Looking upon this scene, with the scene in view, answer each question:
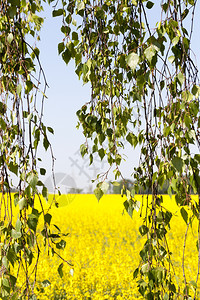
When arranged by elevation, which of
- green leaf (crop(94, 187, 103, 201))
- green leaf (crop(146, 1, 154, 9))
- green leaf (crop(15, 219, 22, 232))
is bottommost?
green leaf (crop(15, 219, 22, 232))

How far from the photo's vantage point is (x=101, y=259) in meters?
6.16

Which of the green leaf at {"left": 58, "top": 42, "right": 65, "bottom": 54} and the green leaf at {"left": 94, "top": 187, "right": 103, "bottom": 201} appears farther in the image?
the green leaf at {"left": 58, "top": 42, "right": 65, "bottom": 54}

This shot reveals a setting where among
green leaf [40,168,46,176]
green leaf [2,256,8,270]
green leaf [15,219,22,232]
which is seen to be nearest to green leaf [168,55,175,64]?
green leaf [40,168,46,176]

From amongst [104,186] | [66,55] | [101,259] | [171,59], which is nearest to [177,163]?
[104,186]

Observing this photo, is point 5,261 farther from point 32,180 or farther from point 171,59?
point 171,59

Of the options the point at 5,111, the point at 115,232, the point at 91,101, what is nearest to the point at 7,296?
the point at 5,111

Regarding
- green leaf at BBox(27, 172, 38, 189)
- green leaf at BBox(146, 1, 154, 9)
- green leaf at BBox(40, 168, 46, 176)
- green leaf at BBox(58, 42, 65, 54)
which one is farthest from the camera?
green leaf at BBox(146, 1, 154, 9)

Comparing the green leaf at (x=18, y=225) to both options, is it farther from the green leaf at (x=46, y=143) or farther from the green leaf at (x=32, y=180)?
the green leaf at (x=46, y=143)

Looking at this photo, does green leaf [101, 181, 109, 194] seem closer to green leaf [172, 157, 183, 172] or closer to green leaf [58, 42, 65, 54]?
green leaf [172, 157, 183, 172]

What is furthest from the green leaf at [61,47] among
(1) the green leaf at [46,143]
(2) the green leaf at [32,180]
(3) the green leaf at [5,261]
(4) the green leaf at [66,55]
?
(3) the green leaf at [5,261]

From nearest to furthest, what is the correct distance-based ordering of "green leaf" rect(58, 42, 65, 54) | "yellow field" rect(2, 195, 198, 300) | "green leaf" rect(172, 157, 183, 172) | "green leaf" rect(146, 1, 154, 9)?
1. "green leaf" rect(172, 157, 183, 172)
2. "green leaf" rect(58, 42, 65, 54)
3. "green leaf" rect(146, 1, 154, 9)
4. "yellow field" rect(2, 195, 198, 300)

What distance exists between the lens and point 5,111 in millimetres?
1517

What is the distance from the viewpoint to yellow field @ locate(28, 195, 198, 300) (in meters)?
4.62

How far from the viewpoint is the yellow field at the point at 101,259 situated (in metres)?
4.62
